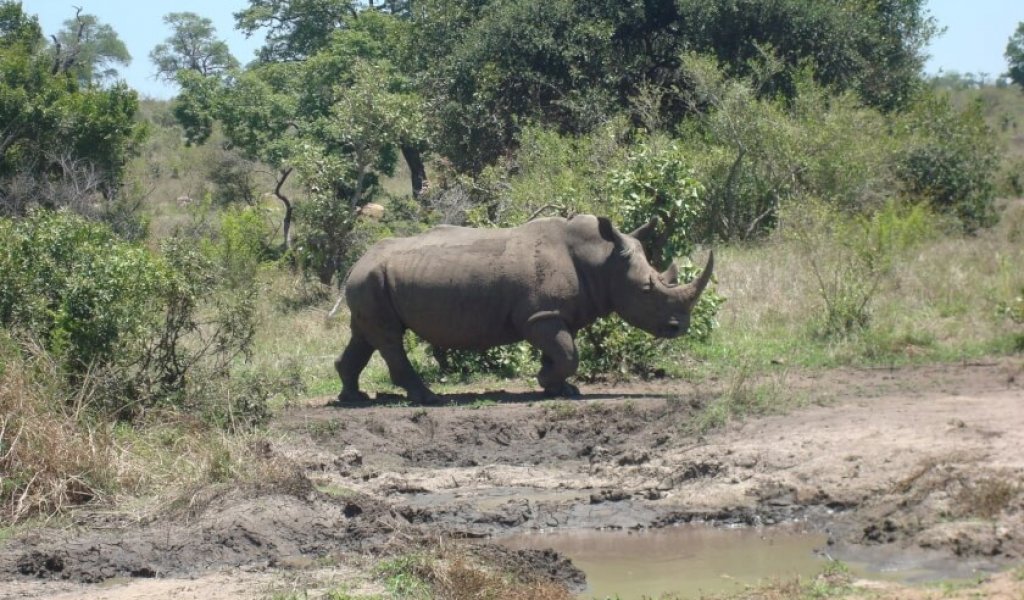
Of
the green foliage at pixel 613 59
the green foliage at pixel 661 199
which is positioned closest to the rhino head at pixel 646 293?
the green foliage at pixel 661 199

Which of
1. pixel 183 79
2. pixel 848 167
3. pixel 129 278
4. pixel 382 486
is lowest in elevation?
pixel 382 486

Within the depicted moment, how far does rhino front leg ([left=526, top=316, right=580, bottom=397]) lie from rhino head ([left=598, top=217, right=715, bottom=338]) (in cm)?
67

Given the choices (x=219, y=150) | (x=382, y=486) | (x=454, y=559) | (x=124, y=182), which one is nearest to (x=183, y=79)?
(x=219, y=150)

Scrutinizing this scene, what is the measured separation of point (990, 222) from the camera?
2427cm

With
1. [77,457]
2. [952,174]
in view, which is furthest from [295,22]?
[77,457]

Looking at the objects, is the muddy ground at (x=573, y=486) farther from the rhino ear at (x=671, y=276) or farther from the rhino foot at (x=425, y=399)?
the rhino ear at (x=671, y=276)

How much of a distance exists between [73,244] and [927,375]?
814 centimetres

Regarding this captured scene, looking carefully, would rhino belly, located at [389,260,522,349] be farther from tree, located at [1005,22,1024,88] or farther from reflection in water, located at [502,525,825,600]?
tree, located at [1005,22,1024,88]

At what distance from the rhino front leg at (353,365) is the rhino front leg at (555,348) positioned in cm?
187

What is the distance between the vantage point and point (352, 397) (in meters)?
14.4

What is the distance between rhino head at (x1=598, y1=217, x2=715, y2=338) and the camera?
1359 centimetres

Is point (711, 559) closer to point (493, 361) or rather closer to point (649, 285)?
point (649, 285)

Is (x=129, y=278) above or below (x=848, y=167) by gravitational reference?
below

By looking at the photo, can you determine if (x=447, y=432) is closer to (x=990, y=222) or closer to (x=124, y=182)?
(x=990, y=222)
